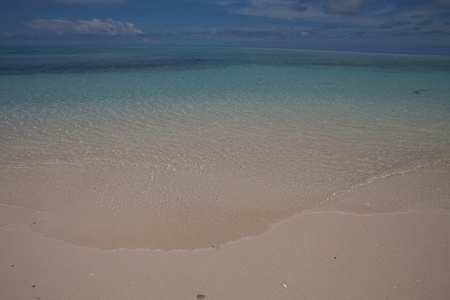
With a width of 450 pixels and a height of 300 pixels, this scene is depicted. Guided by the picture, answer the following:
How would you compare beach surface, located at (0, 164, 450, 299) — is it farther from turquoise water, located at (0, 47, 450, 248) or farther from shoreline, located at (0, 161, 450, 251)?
turquoise water, located at (0, 47, 450, 248)

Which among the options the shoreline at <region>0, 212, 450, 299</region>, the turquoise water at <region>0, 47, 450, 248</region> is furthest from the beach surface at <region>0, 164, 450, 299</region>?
the turquoise water at <region>0, 47, 450, 248</region>

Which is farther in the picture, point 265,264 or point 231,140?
point 231,140

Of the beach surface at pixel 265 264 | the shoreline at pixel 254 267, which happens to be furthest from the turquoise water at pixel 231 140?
the shoreline at pixel 254 267

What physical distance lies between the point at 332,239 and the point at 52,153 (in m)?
5.66

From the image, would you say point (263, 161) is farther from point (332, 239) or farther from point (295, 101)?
point (295, 101)

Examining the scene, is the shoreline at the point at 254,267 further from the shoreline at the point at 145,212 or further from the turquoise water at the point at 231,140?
the turquoise water at the point at 231,140

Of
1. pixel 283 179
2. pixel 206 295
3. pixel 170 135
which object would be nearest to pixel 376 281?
pixel 206 295

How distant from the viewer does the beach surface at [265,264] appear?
241 cm

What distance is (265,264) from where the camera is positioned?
2.71 metres

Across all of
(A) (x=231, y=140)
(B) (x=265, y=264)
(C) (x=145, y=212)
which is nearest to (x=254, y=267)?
(B) (x=265, y=264)

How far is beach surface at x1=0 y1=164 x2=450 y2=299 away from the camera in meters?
2.41

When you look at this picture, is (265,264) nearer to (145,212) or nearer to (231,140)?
(145,212)

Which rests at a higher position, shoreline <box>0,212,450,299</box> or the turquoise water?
the turquoise water

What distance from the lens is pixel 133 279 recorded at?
99.4 inches
